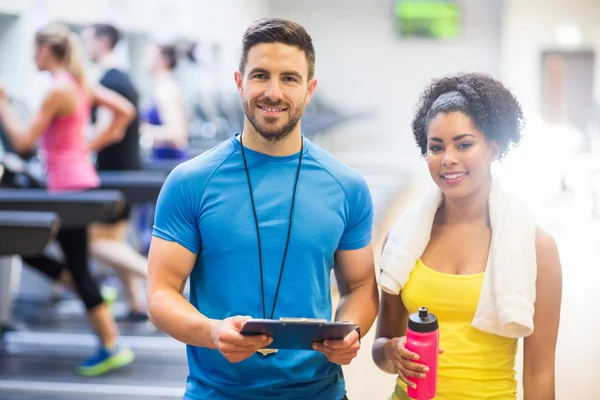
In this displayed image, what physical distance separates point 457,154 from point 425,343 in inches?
16.6

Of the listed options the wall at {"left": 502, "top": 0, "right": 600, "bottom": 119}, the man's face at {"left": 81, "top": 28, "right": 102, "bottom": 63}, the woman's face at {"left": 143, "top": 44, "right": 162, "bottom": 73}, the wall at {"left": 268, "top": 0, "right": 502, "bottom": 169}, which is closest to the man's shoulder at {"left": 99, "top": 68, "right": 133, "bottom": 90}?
the man's face at {"left": 81, "top": 28, "right": 102, "bottom": 63}

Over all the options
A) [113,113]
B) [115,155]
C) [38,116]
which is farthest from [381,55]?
[38,116]

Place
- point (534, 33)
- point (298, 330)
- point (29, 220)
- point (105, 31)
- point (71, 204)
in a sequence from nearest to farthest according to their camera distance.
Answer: point (298, 330), point (29, 220), point (71, 204), point (105, 31), point (534, 33)

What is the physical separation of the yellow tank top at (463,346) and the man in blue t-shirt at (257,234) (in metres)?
0.24

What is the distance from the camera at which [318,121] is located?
32.3 ft

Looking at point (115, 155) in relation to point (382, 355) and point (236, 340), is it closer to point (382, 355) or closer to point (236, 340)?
point (382, 355)

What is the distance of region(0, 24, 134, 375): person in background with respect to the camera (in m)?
3.63

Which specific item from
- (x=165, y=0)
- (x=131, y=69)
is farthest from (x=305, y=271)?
(x=165, y=0)

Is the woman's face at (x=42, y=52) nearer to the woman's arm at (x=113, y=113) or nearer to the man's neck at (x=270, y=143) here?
the woman's arm at (x=113, y=113)

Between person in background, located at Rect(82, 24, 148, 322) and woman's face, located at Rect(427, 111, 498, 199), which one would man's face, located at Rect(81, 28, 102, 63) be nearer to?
person in background, located at Rect(82, 24, 148, 322)

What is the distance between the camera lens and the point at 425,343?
59.3 inches

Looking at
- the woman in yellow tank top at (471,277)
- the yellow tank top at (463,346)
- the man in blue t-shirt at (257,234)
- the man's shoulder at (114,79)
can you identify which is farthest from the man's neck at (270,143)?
the man's shoulder at (114,79)

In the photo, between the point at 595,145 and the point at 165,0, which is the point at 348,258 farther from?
the point at 595,145

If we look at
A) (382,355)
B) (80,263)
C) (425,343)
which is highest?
(425,343)
